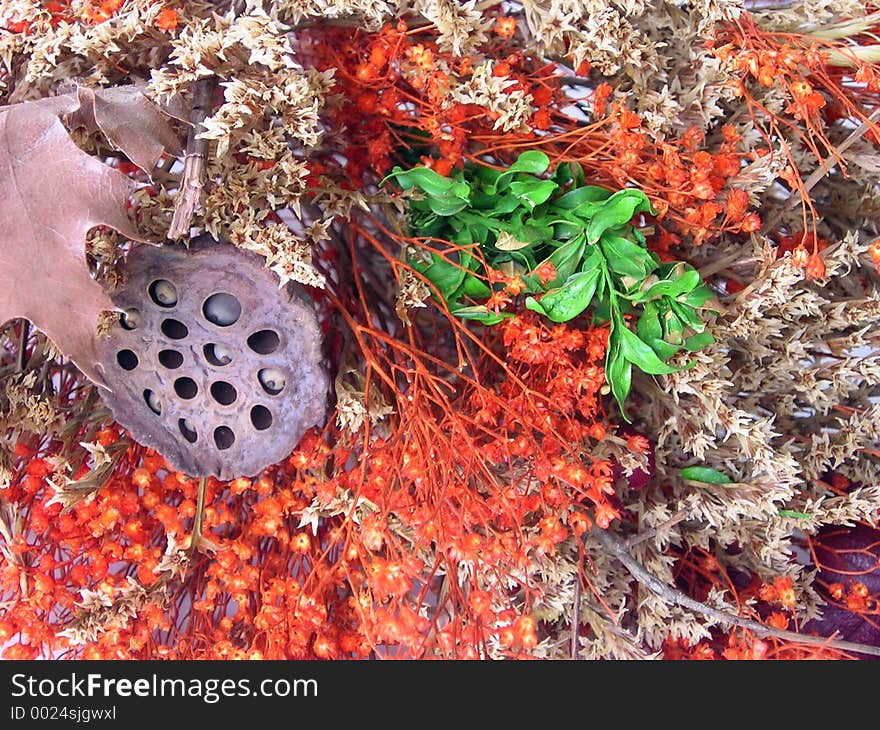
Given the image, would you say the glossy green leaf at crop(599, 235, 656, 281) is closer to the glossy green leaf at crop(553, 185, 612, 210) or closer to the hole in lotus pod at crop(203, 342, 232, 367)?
the glossy green leaf at crop(553, 185, 612, 210)

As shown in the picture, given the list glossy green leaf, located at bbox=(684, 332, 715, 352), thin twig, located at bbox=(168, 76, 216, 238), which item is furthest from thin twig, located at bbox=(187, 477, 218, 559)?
glossy green leaf, located at bbox=(684, 332, 715, 352)

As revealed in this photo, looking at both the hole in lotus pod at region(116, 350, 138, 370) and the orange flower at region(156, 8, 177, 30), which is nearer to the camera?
the orange flower at region(156, 8, 177, 30)

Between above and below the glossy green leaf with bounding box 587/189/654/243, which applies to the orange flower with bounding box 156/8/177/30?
above

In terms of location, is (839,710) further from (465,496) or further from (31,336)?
(31,336)

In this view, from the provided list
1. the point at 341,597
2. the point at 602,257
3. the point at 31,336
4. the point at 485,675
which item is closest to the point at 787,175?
the point at 602,257

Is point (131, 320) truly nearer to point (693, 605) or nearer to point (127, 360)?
point (127, 360)

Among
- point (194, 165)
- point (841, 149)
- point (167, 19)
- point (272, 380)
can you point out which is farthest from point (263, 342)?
point (841, 149)
